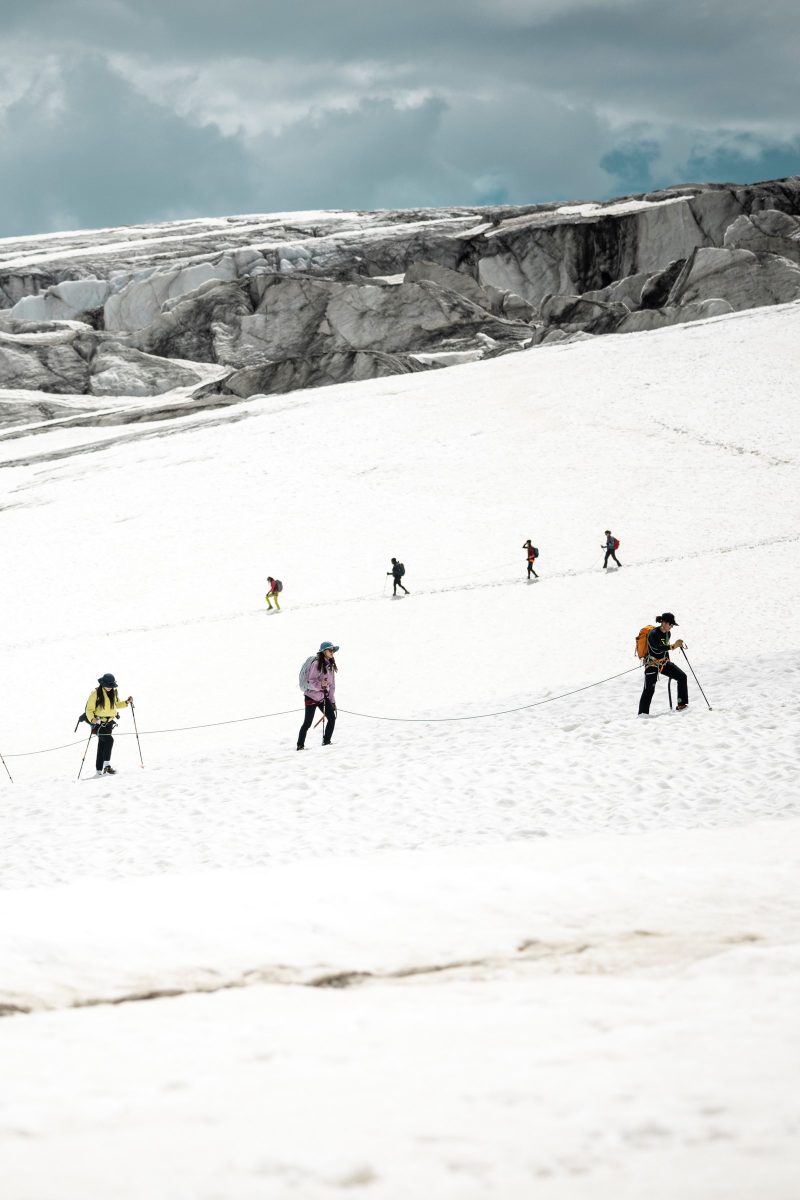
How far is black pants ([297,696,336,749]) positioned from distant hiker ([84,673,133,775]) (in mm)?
2814

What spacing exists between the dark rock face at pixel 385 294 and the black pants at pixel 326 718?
50413mm

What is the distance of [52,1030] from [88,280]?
107m

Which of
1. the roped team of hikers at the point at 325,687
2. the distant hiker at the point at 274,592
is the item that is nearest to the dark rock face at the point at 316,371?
the distant hiker at the point at 274,592

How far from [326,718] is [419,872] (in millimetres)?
7641

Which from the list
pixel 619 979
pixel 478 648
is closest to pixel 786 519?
pixel 478 648

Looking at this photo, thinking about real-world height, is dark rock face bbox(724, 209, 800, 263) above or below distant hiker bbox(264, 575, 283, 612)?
above

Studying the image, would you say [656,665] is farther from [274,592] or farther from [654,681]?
[274,592]

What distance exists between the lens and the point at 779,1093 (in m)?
4.46

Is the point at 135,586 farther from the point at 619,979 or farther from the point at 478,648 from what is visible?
the point at 619,979

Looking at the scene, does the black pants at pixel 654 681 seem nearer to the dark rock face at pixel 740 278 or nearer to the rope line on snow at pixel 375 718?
the rope line on snow at pixel 375 718

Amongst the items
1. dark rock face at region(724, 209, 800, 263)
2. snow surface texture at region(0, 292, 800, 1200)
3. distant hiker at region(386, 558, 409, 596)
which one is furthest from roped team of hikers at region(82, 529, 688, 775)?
dark rock face at region(724, 209, 800, 263)

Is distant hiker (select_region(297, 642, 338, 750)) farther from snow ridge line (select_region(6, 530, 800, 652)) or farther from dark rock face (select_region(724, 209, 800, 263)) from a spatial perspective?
dark rock face (select_region(724, 209, 800, 263))

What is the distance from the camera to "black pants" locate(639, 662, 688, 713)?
571 inches

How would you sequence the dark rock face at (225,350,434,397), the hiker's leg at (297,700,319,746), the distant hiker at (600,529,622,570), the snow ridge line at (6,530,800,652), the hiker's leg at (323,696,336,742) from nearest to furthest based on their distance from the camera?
1. the hiker's leg at (297,700,319,746)
2. the hiker's leg at (323,696,336,742)
3. the distant hiker at (600,529,622,570)
4. the snow ridge line at (6,530,800,652)
5. the dark rock face at (225,350,434,397)
